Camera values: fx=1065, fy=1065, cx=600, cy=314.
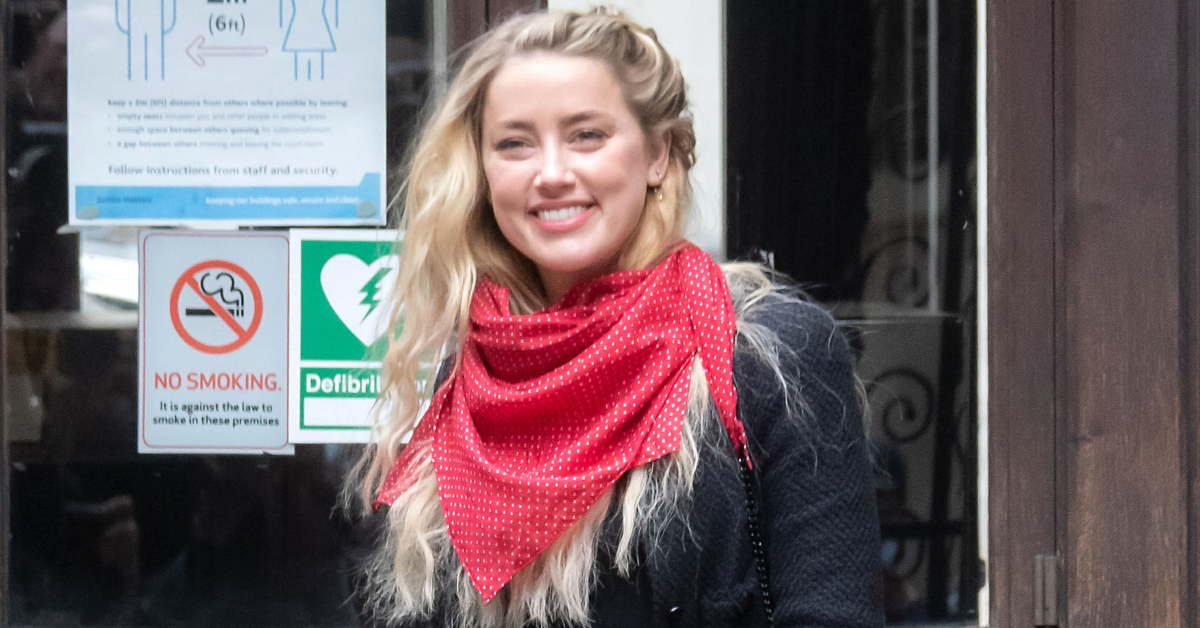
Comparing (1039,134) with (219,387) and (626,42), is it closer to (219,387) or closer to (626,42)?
(626,42)

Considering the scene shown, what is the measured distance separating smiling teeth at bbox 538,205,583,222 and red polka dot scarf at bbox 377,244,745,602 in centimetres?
11

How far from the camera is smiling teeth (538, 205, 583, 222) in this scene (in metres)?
1.54

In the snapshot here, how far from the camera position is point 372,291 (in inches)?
105

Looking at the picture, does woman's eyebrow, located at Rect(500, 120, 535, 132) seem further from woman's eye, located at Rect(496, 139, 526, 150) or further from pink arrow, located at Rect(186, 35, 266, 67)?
pink arrow, located at Rect(186, 35, 266, 67)

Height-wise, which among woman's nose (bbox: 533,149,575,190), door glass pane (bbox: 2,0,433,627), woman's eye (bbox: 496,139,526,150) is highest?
woman's eye (bbox: 496,139,526,150)

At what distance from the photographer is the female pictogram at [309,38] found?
104 inches

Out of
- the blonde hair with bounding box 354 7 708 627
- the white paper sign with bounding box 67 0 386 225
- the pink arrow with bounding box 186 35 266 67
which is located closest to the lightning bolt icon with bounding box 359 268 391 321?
the white paper sign with bounding box 67 0 386 225

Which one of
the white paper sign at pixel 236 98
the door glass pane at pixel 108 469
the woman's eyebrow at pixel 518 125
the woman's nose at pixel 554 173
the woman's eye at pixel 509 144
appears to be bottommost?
the door glass pane at pixel 108 469

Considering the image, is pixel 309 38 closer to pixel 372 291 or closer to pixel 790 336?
pixel 372 291

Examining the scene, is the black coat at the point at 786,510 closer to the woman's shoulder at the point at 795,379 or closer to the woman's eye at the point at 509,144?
the woman's shoulder at the point at 795,379

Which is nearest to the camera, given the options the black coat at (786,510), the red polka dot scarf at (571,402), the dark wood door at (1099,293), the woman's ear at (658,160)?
the black coat at (786,510)

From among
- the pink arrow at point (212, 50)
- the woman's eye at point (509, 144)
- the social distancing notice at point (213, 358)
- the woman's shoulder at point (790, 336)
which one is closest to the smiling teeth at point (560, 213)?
the woman's eye at point (509, 144)

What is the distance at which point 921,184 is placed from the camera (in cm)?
270

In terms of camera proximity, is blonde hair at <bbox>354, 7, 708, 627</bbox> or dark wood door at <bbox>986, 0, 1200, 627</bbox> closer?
blonde hair at <bbox>354, 7, 708, 627</bbox>
